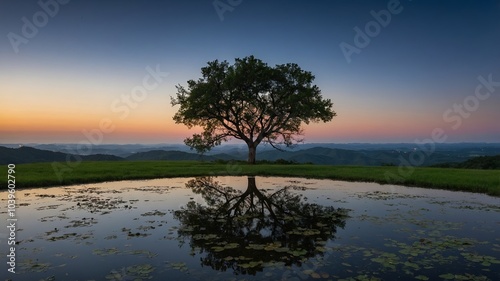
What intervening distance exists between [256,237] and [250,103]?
124 ft

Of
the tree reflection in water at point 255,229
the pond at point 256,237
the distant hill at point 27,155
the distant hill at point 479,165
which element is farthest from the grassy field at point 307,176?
the distant hill at point 27,155

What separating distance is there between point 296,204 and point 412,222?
20.6 ft

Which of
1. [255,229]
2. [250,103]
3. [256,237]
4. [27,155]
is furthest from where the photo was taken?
[27,155]

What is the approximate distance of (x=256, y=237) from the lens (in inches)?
468

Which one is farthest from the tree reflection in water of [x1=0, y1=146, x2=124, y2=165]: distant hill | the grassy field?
[x1=0, y1=146, x2=124, y2=165]: distant hill

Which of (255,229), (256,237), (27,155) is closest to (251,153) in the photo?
(255,229)

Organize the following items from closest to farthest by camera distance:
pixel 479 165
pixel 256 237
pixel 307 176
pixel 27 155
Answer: pixel 256 237
pixel 307 176
pixel 479 165
pixel 27 155

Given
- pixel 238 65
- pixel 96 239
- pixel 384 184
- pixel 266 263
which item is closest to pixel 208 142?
pixel 238 65

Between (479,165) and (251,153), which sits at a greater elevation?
(251,153)

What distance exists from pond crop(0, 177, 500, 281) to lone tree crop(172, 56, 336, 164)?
26.9 metres

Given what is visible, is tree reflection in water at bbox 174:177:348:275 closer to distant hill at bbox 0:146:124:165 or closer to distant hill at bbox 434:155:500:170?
distant hill at bbox 434:155:500:170

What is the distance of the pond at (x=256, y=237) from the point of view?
28.5 feet

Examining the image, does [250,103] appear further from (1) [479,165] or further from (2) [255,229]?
(1) [479,165]

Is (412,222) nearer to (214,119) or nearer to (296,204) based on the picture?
(296,204)
